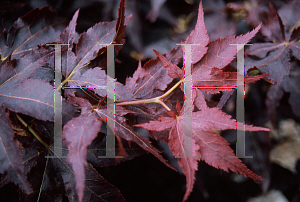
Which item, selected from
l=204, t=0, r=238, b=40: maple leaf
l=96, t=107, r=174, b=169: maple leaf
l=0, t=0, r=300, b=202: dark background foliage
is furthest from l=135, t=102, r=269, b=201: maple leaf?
l=204, t=0, r=238, b=40: maple leaf

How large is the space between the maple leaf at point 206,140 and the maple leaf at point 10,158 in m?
0.20

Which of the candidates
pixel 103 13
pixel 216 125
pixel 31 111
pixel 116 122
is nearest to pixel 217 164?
pixel 216 125

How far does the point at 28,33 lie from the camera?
49 cm

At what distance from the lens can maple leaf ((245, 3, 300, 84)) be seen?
48 cm

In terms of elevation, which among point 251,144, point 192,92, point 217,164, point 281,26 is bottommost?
point 251,144

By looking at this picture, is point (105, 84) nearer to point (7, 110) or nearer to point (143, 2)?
point (7, 110)

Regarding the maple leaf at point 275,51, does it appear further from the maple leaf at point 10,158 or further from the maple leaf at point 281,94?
the maple leaf at point 10,158

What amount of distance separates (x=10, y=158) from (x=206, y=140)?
1.04ft

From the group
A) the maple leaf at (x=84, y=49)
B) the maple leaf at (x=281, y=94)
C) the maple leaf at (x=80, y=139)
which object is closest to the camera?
the maple leaf at (x=80, y=139)

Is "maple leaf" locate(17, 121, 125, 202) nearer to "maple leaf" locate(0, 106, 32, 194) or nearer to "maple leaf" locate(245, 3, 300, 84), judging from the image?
"maple leaf" locate(0, 106, 32, 194)

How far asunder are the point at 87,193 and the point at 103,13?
0.62m

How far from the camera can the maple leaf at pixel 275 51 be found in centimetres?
48

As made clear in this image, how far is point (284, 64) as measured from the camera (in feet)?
1.61

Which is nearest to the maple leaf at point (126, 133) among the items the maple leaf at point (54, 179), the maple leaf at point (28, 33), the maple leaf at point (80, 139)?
the maple leaf at point (80, 139)
